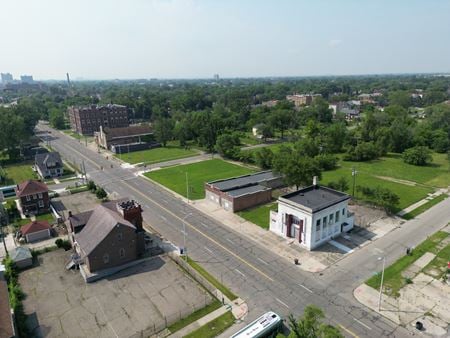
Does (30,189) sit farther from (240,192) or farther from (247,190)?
(247,190)

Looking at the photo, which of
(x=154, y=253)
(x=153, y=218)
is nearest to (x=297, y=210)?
(x=154, y=253)

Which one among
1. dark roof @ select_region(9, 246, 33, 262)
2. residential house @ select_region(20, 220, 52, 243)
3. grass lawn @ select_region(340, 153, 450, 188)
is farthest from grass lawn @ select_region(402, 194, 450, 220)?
residential house @ select_region(20, 220, 52, 243)

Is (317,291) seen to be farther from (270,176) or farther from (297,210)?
(270,176)

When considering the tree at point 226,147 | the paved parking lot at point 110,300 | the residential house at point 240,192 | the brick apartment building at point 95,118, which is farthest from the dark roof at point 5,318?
the brick apartment building at point 95,118

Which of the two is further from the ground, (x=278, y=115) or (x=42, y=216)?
(x=278, y=115)

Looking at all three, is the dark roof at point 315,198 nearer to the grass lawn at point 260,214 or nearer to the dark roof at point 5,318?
the grass lawn at point 260,214

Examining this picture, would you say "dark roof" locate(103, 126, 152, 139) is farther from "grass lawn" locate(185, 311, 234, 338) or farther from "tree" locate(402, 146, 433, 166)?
"grass lawn" locate(185, 311, 234, 338)
